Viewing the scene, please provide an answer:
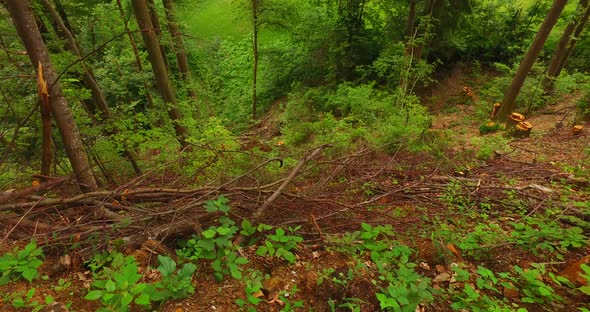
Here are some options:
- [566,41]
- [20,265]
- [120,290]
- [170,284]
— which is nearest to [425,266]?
[170,284]

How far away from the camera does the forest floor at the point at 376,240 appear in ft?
8.44

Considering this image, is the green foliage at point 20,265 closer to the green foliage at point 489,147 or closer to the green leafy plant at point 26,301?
the green leafy plant at point 26,301

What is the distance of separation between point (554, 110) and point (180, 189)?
43.2ft

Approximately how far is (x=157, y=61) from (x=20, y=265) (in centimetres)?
720

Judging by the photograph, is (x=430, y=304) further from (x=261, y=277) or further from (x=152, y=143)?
(x=152, y=143)

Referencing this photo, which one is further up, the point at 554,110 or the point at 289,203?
the point at 289,203

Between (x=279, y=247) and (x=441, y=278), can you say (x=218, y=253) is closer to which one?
(x=279, y=247)

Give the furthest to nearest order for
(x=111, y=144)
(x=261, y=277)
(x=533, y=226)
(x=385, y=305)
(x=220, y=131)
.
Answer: (x=220, y=131) < (x=111, y=144) < (x=533, y=226) < (x=261, y=277) < (x=385, y=305)

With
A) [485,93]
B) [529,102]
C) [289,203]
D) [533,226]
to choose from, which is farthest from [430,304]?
[485,93]

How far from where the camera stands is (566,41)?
36.2ft

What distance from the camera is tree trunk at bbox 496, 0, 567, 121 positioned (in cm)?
838

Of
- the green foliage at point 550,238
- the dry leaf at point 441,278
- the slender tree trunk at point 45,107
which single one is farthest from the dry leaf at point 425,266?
the slender tree trunk at point 45,107

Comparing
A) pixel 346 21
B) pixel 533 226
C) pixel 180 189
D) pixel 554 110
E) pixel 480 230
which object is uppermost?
pixel 346 21

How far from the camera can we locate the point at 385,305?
7.65ft
